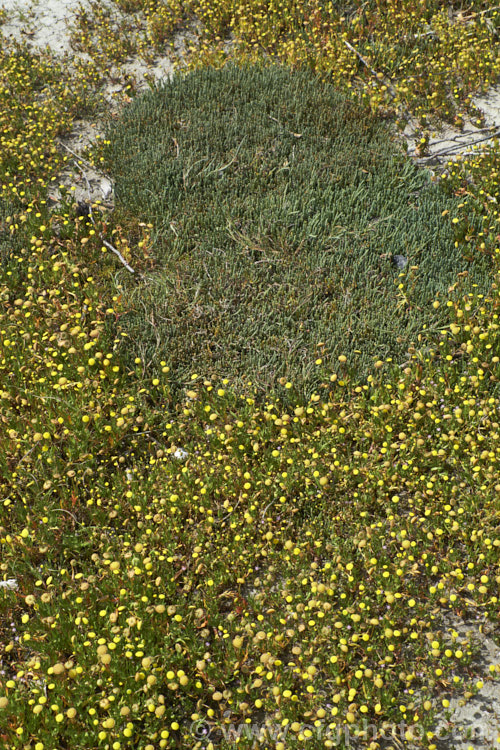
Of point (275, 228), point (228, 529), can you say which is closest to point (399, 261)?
point (275, 228)

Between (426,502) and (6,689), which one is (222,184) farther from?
(6,689)

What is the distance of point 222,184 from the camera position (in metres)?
7.11

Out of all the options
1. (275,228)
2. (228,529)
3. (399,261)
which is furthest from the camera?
(275,228)

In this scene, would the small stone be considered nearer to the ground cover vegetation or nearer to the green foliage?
the green foliage

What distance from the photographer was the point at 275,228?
21.6 feet

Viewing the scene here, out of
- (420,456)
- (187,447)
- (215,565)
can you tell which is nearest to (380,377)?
(420,456)

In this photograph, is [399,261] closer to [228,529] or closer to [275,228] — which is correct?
[275,228]

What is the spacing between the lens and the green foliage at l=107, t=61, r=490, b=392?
18.7 feet

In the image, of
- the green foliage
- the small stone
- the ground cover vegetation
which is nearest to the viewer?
the ground cover vegetation

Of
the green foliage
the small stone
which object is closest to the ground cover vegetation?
the green foliage

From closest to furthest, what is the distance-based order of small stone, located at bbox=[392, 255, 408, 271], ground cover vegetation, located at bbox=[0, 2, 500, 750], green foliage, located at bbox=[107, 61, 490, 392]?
1. ground cover vegetation, located at bbox=[0, 2, 500, 750]
2. green foliage, located at bbox=[107, 61, 490, 392]
3. small stone, located at bbox=[392, 255, 408, 271]

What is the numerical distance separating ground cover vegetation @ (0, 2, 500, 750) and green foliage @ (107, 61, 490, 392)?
0.21 meters

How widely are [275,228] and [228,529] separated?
347 cm

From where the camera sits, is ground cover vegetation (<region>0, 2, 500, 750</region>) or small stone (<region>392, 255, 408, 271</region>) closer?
ground cover vegetation (<region>0, 2, 500, 750</region>)
